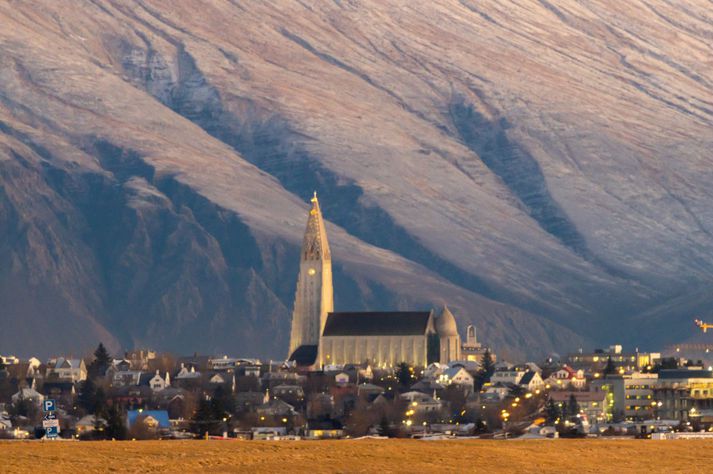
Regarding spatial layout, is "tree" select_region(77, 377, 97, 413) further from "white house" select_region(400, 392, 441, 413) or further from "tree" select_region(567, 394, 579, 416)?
"tree" select_region(567, 394, 579, 416)

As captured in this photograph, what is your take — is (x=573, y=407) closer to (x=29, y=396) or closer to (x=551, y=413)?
(x=551, y=413)

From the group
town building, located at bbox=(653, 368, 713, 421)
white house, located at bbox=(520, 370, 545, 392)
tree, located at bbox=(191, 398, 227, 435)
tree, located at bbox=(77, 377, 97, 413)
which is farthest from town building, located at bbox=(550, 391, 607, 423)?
tree, located at bbox=(191, 398, 227, 435)

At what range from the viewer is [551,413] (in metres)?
148

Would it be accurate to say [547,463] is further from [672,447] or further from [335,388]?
[335,388]

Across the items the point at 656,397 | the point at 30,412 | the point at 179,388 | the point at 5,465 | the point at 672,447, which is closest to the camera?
the point at 5,465

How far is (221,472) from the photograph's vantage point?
64.4 m

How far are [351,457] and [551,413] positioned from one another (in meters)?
80.1

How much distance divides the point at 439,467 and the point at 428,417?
94141mm

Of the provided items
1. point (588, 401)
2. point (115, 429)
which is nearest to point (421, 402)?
point (588, 401)

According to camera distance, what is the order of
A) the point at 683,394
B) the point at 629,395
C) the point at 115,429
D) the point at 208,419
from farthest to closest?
the point at 629,395, the point at 683,394, the point at 208,419, the point at 115,429

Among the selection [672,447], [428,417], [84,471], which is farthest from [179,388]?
[84,471]

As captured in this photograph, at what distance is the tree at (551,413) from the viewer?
5649 inches

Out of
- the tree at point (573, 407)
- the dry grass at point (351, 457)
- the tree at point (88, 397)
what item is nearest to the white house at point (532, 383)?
the tree at point (573, 407)

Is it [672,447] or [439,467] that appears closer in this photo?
[439,467]
